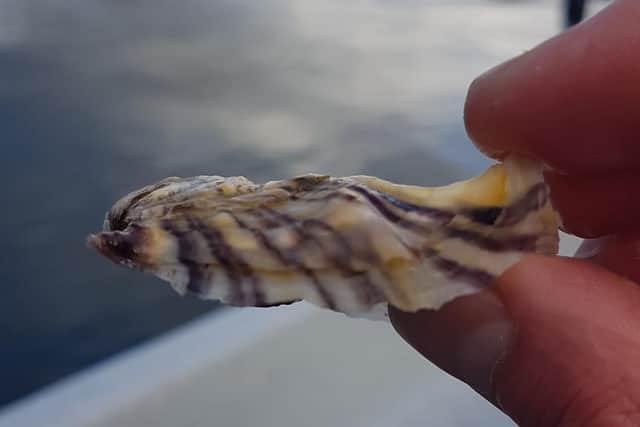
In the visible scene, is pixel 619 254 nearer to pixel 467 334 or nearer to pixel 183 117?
pixel 467 334

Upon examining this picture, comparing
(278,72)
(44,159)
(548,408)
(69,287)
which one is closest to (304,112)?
(278,72)

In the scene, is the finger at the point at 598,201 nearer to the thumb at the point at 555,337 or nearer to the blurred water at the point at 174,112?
the thumb at the point at 555,337

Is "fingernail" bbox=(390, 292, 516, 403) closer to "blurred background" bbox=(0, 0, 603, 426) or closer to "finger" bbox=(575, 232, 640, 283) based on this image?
"finger" bbox=(575, 232, 640, 283)

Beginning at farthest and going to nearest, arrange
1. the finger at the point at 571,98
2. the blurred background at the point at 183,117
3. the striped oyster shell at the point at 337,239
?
the blurred background at the point at 183,117 → the finger at the point at 571,98 → the striped oyster shell at the point at 337,239

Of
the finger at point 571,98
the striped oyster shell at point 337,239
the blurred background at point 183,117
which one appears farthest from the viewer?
the blurred background at point 183,117

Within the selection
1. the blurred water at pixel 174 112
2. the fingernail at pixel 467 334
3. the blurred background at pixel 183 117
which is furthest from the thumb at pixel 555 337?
the blurred water at pixel 174 112

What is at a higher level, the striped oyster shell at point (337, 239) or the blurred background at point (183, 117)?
the striped oyster shell at point (337, 239)

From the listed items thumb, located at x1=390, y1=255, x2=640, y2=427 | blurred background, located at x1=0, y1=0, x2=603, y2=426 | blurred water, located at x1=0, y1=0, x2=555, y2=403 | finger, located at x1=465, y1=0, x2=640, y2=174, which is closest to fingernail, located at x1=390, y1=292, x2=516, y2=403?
thumb, located at x1=390, y1=255, x2=640, y2=427

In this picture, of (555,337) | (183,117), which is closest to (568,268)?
(555,337)
